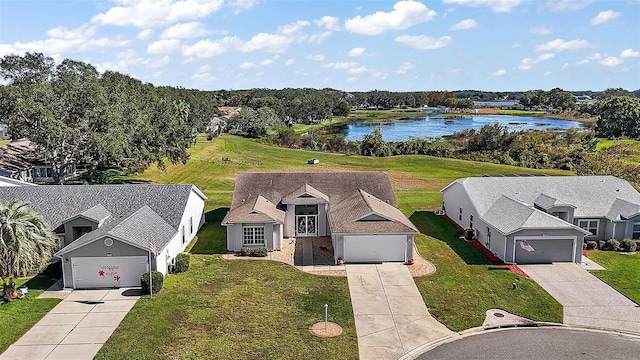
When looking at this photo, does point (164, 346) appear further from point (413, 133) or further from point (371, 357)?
point (413, 133)

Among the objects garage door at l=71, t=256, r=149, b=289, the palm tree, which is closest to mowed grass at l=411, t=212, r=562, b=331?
garage door at l=71, t=256, r=149, b=289

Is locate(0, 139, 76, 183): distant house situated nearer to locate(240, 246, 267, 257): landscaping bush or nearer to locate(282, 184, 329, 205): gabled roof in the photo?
locate(282, 184, 329, 205): gabled roof

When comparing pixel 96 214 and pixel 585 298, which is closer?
pixel 585 298

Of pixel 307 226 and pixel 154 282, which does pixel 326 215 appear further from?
pixel 154 282

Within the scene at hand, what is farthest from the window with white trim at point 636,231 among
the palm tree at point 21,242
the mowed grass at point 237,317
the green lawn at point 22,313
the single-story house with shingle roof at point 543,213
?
the palm tree at point 21,242

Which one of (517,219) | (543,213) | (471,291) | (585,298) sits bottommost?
(585,298)

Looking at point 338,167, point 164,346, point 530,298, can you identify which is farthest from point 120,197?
point 338,167

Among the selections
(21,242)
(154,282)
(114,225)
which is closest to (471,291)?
(154,282)

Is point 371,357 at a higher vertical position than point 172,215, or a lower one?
lower
